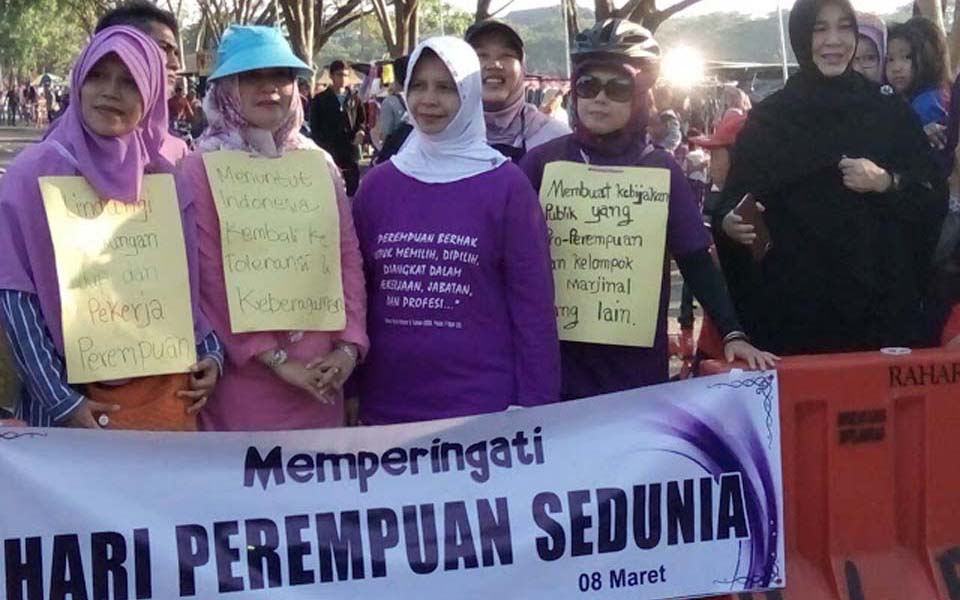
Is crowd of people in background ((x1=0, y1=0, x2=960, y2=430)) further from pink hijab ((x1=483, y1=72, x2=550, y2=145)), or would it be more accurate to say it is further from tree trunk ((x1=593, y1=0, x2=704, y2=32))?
tree trunk ((x1=593, y1=0, x2=704, y2=32))

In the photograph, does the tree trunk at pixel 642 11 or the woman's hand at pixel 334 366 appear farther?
the tree trunk at pixel 642 11

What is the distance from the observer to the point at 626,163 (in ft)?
12.8

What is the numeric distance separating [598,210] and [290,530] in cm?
130

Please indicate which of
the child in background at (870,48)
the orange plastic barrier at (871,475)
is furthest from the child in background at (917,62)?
the orange plastic barrier at (871,475)

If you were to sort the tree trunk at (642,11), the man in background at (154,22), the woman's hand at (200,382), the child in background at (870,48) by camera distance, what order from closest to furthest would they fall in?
the woman's hand at (200,382) < the man in background at (154,22) < the child in background at (870,48) < the tree trunk at (642,11)

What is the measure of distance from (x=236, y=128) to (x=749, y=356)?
164 cm

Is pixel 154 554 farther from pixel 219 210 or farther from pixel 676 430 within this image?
pixel 676 430

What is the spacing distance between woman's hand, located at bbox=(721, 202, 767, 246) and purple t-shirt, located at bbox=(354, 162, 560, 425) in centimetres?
74

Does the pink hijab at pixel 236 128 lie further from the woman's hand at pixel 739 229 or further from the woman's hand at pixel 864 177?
the woman's hand at pixel 864 177

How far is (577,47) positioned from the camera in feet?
13.0

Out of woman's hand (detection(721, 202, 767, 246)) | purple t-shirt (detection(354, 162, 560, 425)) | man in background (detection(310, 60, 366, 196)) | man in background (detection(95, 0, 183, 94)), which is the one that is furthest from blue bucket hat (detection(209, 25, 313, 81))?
man in background (detection(310, 60, 366, 196))

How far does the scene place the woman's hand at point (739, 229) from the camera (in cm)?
407

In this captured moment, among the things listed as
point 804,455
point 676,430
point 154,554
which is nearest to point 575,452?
point 676,430

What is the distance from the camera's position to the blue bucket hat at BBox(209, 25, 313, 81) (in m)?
3.57
